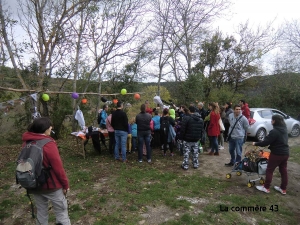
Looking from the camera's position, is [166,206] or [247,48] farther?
[247,48]

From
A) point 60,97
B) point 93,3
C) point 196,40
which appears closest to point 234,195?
point 93,3

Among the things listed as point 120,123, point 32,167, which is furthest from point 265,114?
point 32,167

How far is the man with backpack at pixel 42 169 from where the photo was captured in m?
2.56

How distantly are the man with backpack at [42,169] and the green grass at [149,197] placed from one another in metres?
1.04

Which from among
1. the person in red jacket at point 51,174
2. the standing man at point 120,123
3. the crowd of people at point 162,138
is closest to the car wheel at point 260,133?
the crowd of people at point 162,138

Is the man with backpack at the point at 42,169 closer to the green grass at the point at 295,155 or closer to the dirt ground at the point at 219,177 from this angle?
the dirt ground at the point at 219,177

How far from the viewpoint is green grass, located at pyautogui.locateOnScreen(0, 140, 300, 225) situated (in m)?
3.77

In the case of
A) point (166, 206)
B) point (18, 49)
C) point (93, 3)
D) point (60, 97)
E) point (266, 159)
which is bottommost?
point (166, 206)

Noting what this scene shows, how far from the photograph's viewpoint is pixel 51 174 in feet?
8.84

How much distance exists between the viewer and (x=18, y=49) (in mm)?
9484

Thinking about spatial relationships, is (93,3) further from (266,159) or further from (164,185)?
(266,159)

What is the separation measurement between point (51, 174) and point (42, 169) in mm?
119

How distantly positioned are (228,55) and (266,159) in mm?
17762

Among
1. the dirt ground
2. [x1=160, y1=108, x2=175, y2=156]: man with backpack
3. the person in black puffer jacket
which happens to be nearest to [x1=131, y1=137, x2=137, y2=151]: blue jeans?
[x1=160, y1=108, x2=175, y2=156]: man with backpack
